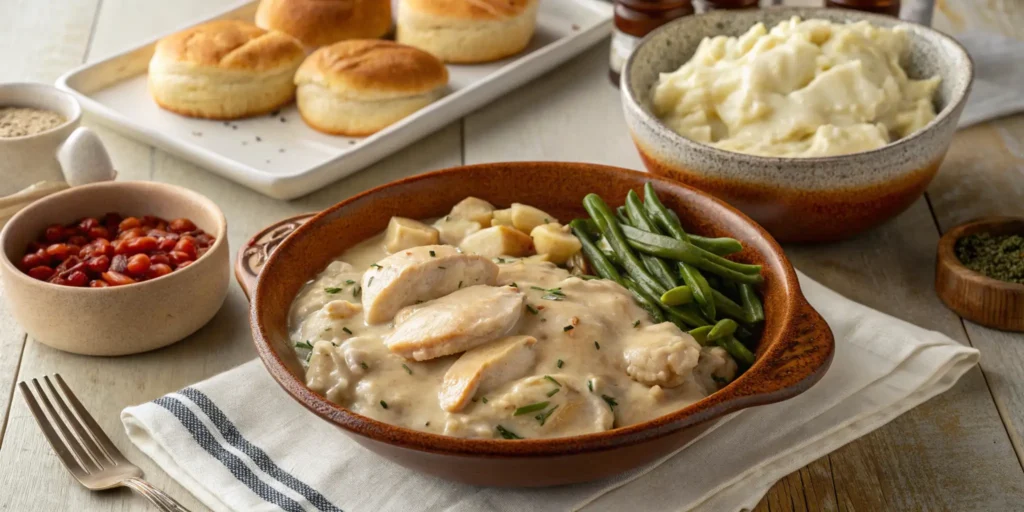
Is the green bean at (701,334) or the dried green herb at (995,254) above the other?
the green bean at (701,334)

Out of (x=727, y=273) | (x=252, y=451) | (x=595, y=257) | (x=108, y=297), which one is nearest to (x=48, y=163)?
(x=108, y=297)

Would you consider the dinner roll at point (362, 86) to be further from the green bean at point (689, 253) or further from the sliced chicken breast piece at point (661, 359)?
the sliced chicken breast piece at point (661, 359)

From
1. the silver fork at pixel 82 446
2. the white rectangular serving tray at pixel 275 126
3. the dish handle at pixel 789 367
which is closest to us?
the dish handle at pixel 789 367

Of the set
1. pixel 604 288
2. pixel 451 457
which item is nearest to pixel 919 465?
pixel 604 288

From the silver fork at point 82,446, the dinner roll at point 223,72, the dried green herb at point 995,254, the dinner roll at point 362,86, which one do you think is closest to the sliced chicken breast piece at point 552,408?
the silver fork at point 82,446

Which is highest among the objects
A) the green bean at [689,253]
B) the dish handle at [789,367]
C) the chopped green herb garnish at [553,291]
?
the dish handle at [789,367]

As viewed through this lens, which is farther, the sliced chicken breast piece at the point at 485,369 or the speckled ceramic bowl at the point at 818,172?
the speckled ceramic bowl at the point at 818,172

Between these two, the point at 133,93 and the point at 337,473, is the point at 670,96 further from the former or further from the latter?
the point at 133,93

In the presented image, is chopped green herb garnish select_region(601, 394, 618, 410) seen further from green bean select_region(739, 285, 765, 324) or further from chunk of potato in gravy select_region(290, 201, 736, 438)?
green bean select_region(739, 285, 765, 324)
